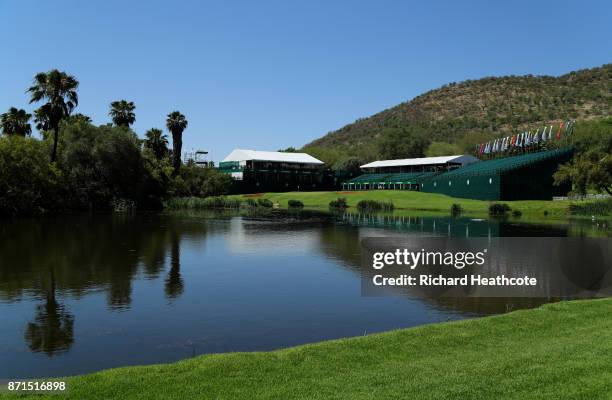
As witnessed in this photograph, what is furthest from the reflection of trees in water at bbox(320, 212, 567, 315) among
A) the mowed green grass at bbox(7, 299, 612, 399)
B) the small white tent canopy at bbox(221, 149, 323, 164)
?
the small white tent canopy at bbox(221, 149, 323, 164)

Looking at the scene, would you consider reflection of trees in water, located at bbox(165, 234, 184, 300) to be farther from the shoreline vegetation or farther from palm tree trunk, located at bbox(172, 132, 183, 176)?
palm tree trunk, located at bbox(172, 132, 183, 176)

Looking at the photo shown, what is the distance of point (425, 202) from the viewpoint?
9212 centimetres

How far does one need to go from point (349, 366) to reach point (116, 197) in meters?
74.2

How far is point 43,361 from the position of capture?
12.0 metres

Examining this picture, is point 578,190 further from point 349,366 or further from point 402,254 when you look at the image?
point 349,366

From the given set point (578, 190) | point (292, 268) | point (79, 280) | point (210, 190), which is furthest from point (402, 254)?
point (210, 190)

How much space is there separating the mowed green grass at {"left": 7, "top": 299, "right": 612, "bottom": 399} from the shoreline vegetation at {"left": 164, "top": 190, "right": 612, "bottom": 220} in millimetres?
56685

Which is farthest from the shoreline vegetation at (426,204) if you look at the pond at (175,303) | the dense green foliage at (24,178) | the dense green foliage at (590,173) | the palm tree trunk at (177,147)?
the pond at (175,303)

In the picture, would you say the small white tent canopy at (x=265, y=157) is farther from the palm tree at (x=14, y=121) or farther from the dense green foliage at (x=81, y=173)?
the palm tree at (x=14, y=121)

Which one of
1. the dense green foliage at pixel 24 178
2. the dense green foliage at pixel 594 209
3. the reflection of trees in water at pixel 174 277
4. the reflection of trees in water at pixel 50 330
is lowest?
the reflection of trees in water at pixel 50 330

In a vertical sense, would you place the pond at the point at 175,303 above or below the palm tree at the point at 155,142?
below

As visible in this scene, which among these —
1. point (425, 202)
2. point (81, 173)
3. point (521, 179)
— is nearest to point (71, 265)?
point (81, 173)

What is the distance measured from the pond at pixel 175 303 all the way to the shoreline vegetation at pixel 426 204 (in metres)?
42.7

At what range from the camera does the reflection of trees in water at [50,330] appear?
13.2 metres
